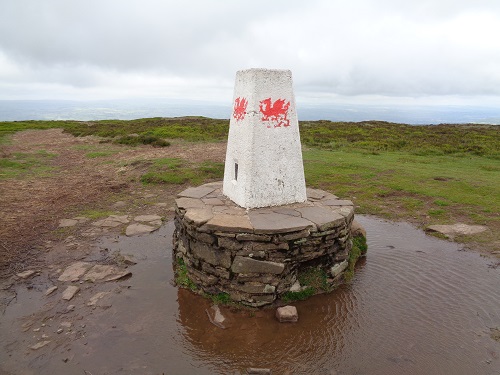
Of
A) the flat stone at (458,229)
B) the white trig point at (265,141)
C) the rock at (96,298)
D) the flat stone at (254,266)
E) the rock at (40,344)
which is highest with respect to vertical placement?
the white trig point at (265,141)

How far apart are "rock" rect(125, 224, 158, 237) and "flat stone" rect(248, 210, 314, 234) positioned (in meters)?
4.25

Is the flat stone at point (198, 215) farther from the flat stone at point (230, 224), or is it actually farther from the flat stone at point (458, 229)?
the flat stone at point (458, 229)

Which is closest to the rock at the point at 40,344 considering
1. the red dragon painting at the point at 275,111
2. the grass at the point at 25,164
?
the red dragon painting at the point at 275,111

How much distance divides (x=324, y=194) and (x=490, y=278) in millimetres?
4294

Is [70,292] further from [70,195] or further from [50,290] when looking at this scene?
[70,195]

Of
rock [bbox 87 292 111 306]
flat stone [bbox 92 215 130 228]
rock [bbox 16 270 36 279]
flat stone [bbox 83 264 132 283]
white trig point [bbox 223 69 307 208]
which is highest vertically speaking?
white trig point [bbox 223 69 307 208]

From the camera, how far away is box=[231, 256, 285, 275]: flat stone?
716 centimetres

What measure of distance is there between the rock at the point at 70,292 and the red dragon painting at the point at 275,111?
17.9ft

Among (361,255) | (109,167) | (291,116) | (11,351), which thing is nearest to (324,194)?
(361,255)

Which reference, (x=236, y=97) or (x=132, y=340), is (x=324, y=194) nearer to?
(x=236, y=97)

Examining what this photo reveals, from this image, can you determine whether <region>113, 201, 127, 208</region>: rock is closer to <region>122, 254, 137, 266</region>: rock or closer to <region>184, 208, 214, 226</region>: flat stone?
<region>122, 254, 137, 266</region>: rock

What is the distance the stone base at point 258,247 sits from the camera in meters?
7.17

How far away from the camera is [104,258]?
9.06 metres

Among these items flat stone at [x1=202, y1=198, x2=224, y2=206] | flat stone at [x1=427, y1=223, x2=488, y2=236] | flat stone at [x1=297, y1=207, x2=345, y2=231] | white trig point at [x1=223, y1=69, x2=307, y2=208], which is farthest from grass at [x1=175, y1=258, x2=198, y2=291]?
flat stone at [x1=427, y1=223, x2=488, y2=236]
